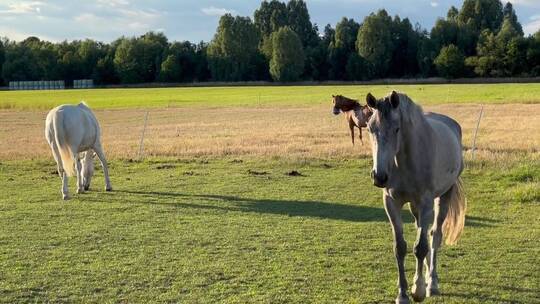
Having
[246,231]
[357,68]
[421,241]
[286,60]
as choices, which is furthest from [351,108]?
[286,60]

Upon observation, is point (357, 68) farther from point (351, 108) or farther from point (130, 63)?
point (351, 108)

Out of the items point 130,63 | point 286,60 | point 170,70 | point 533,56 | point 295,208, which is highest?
point 533,56

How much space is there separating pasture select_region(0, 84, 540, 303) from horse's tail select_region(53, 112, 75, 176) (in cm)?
62

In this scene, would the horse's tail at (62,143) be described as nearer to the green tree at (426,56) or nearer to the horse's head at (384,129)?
the horse's head at (384,129)

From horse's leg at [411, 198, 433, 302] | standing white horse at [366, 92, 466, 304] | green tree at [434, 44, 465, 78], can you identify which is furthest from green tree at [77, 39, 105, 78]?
horse's leg at [411, 198, 433, 302]

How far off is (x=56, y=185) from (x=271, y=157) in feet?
18.6

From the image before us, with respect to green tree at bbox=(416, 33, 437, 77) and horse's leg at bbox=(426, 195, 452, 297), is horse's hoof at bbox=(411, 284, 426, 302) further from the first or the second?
green tree at bbox=(416, 33, 437, 77)

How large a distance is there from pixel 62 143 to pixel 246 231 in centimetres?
489

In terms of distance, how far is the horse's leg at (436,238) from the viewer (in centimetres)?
541

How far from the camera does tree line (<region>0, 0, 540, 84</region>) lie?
87.9 meters

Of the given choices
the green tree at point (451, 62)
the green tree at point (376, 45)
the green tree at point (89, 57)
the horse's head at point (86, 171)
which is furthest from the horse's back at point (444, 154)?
the green tree at point (89, 57)

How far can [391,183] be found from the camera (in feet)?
16.1

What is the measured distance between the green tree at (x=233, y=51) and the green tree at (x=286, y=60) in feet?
22.5

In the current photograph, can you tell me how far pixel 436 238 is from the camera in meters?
5.65
